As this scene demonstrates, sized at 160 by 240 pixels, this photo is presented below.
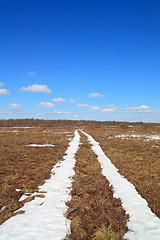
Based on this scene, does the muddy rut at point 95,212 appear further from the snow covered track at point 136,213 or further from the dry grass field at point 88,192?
the snow covered track at point 136,213

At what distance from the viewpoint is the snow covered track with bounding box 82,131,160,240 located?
3960mm

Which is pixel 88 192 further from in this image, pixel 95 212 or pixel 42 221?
pixel 42 221

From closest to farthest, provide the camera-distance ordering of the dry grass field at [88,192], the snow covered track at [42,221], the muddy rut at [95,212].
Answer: the snow covered track at [42,221], the muddy rut at [95,212], the dry grass field at [88,192]

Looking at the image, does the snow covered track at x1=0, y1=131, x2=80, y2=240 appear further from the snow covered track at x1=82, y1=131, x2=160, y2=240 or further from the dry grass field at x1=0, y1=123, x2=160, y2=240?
the snow covered track at x1=82, y1=131, x2=160, y2=240

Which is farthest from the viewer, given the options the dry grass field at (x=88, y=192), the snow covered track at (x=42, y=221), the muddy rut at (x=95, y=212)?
the dry grass field at (x=88, y=192)

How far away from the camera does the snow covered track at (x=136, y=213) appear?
3960 millimetres

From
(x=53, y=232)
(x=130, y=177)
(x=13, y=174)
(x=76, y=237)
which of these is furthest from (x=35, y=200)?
(x=130, y=177)

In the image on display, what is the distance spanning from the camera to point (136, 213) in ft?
16.3

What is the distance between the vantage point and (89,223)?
14.9ft

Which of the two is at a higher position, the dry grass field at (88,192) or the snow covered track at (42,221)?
the snow covered track at (42,221)

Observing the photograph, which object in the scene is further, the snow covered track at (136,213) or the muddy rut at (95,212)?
the muddy rut at (95,212)

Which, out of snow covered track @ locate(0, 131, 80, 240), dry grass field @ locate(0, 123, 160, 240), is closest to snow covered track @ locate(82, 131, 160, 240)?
dry grass field @ locate(0, 123, 160, 240)

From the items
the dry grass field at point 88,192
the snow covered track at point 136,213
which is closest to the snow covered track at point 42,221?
the dry grass field at point 88,192

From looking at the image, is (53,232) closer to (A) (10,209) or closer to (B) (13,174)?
(A) (10,209)
